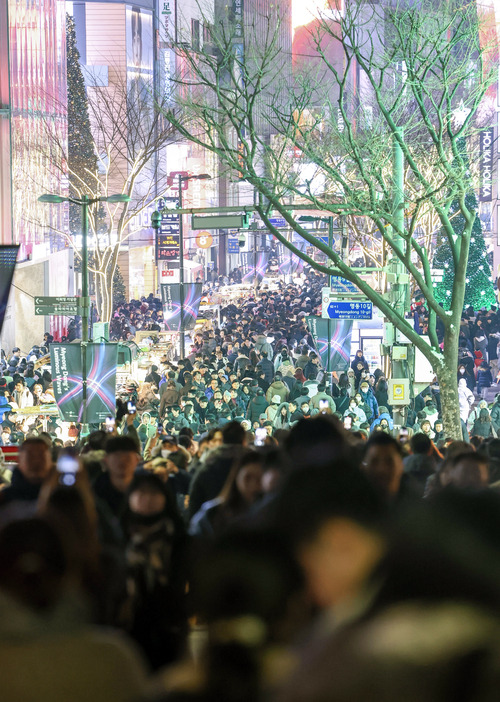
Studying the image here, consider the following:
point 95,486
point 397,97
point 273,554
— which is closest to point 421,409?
point 397,97

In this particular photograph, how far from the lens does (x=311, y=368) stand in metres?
25.4

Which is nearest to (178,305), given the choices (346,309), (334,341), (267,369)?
(267,369)

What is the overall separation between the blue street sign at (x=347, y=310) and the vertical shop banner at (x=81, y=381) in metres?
4.45

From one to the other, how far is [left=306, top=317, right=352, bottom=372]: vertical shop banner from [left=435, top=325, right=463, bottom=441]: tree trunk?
18.0 ft

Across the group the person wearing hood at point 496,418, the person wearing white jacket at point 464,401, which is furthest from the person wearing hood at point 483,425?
the person wearing white jacket at point 464,401

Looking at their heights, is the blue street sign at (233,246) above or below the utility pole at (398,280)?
above

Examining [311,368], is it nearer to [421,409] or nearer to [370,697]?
[421,409]

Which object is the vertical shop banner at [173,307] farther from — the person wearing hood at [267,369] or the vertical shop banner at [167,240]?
the vertical shop banner at [167,240]

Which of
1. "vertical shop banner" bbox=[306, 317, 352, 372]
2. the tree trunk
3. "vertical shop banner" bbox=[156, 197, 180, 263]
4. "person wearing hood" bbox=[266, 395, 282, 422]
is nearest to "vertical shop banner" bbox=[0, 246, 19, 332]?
"person wearing hood" bbox=[266, 395, 282, 422]

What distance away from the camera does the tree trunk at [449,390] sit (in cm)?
1700

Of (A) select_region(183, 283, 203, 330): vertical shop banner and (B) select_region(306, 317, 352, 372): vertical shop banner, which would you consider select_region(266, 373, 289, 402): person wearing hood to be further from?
(A) select_region(183, 283, 203, 330): vertical shop banner

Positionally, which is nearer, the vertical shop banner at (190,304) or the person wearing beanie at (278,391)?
the person wearing beanie at (278,391)

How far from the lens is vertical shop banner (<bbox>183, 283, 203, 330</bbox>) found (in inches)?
1336

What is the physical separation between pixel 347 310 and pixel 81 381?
5.52 meters
